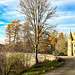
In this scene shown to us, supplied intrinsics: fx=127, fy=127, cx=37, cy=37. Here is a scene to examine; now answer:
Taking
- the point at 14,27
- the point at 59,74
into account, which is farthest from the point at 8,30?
the point at 59,74

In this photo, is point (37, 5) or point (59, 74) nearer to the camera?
point (59, 74)

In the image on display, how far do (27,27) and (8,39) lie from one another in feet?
63.7

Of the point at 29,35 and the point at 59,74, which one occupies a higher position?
the point at 29,35

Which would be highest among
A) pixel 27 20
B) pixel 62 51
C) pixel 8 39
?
pixel 27 20

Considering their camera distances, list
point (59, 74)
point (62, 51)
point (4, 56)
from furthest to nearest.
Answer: point (62, 51), point (4, 56), point (59, 74)

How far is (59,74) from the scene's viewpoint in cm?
1161

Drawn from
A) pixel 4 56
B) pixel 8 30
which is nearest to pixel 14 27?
pixel 8 30

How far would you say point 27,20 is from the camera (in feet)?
63.1

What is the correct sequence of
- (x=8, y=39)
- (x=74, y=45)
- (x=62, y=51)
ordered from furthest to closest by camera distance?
(x=62, y=51) → (x=74, y=45) → (x=8, y=39)


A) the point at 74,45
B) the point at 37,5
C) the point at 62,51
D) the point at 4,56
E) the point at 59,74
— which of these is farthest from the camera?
the point at 62,51

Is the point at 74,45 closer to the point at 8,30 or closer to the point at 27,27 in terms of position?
the point at 8,30

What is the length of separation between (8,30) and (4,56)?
2670cm

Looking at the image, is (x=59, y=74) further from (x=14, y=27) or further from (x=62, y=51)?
(x=62, y=51)

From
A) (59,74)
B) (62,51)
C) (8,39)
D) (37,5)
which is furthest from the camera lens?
(62,51)
